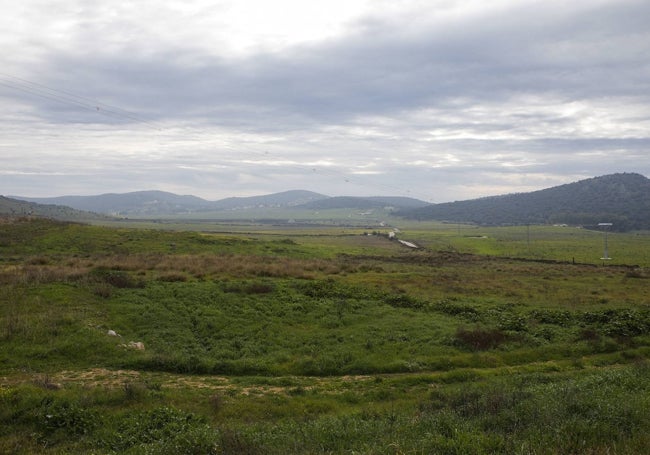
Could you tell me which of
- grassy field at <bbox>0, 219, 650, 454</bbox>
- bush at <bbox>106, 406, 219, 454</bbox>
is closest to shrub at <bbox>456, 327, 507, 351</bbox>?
grassy field at <bbox>0, 219, 650, 454</bbox>

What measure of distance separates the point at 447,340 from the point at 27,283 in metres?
23.4

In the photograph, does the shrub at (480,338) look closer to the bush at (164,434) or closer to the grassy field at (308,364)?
the grassy field at (308,364)

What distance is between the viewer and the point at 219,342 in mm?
20453

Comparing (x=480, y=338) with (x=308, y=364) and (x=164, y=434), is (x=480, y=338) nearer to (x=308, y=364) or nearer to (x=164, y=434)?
(x=308, y=364)

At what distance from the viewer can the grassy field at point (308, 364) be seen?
9.40m

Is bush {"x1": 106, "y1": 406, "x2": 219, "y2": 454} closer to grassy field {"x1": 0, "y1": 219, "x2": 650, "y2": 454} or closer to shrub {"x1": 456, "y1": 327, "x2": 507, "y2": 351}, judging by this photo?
grassy field {"x1": 0, "y1": 219, "x2": 650, "y2": 454}

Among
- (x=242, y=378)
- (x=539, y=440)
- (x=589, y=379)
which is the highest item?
(x=539, y=440)

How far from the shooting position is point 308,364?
18.0 m

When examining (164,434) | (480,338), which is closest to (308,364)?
(164,434)

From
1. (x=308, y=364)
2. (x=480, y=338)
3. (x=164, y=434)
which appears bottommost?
(x=308, y=364)

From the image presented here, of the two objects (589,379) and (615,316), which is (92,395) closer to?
(589,379)

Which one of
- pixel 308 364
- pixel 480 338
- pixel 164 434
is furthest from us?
pixel 480 338

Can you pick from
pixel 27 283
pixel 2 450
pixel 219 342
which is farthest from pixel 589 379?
pixel 27 283

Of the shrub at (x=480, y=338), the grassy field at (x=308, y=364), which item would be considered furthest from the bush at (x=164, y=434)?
the shrub at (x=480, y=338)
